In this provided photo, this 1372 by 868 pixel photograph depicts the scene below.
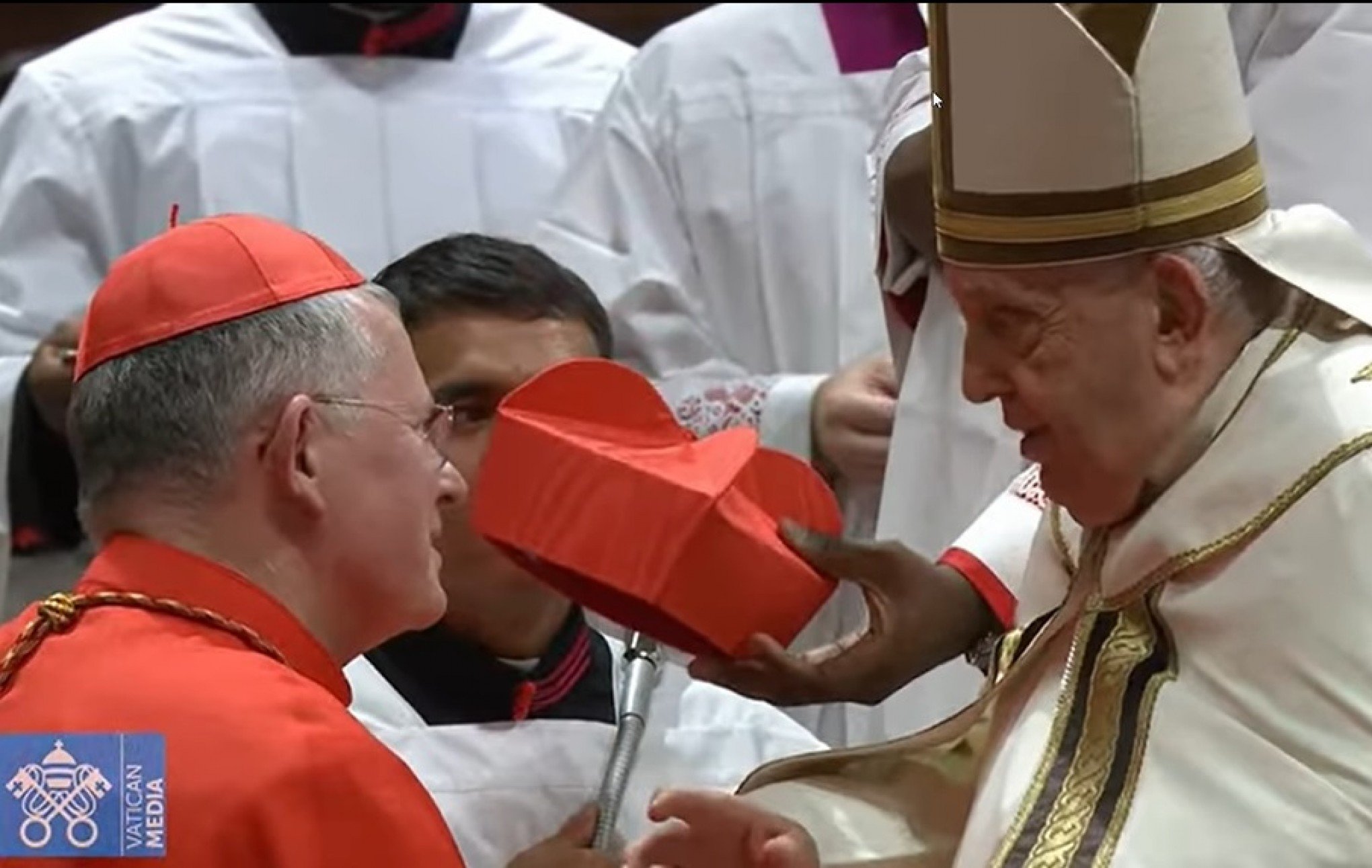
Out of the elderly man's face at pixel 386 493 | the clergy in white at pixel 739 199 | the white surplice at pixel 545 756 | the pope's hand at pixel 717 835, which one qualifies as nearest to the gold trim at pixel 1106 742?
the pope's hand at pixel 717 835

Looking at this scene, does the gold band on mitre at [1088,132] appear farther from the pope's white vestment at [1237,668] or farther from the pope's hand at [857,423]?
the pope's hand at [857,423]

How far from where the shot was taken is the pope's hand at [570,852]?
1.91 m

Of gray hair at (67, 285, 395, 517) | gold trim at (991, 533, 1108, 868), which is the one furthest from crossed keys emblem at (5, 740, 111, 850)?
gold trim at (991, 533, 1108, 868)

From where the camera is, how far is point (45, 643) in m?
1.66

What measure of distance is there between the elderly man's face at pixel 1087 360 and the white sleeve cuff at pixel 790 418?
1.06 meters

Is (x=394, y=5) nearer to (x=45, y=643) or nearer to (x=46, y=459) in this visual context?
(x=46, y=459)

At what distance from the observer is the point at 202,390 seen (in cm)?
172

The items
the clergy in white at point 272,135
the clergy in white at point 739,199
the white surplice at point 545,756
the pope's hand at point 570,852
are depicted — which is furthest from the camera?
the clergy in white at point 272,135

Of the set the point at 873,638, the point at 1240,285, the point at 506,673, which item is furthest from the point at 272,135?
the point at 1240,285

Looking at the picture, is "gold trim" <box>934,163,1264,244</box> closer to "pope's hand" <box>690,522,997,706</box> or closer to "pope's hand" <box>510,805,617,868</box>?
"pope's hand" <box>690,522,997,706</box>

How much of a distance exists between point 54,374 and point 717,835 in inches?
52.8

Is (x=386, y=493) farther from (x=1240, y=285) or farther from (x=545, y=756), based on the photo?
(x=1240, y=285)

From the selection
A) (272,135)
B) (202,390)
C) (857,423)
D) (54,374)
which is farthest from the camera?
(272,135)

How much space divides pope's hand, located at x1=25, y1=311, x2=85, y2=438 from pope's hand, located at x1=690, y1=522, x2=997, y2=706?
1.06 meters
